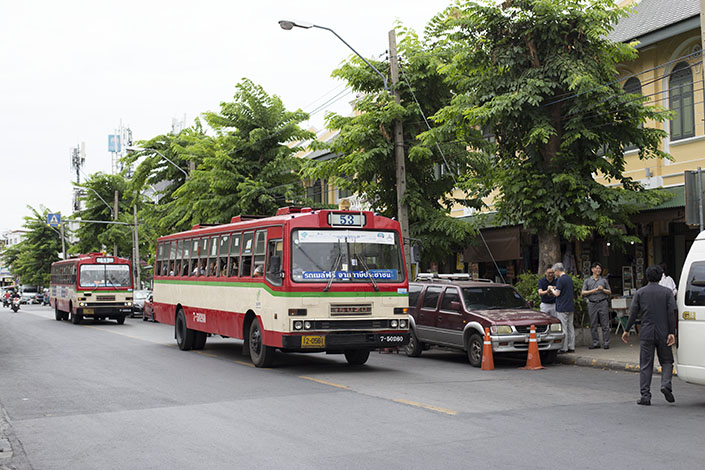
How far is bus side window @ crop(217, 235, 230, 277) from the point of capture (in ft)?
55.4

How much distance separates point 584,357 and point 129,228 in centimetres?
4237

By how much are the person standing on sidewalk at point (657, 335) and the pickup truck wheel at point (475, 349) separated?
196 inches

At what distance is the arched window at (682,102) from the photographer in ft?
68.0

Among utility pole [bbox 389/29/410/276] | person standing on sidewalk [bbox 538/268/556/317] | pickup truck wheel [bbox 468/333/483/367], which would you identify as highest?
utility pole [bbox 389/29/410/276]

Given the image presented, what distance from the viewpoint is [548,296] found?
54.9ft

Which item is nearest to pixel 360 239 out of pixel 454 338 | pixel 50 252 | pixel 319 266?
pixel 319 266

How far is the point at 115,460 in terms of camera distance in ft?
23.9

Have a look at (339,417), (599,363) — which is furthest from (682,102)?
(339,417)

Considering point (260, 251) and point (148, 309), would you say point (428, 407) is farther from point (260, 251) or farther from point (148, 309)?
point (148, 309)

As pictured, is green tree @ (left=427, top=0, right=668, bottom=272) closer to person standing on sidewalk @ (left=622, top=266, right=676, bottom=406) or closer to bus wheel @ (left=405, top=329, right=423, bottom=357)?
bus wheel @ (left=405, top=329, right=423, bottom=357)

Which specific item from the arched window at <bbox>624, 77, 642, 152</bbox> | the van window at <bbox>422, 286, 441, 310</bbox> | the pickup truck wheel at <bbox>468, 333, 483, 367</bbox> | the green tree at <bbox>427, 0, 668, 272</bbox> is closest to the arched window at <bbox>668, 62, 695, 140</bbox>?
the arched window at <bbox>624, 77, 642, 152</bbox>

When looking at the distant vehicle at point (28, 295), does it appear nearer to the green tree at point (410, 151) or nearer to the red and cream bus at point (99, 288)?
the red and cream bus at point (99, 288)

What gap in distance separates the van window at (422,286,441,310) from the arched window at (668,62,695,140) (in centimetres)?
881

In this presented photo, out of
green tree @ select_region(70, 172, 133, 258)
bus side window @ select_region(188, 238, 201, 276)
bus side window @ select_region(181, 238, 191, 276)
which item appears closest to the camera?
bus side window @ select_region(188, 238, 201, 276)
